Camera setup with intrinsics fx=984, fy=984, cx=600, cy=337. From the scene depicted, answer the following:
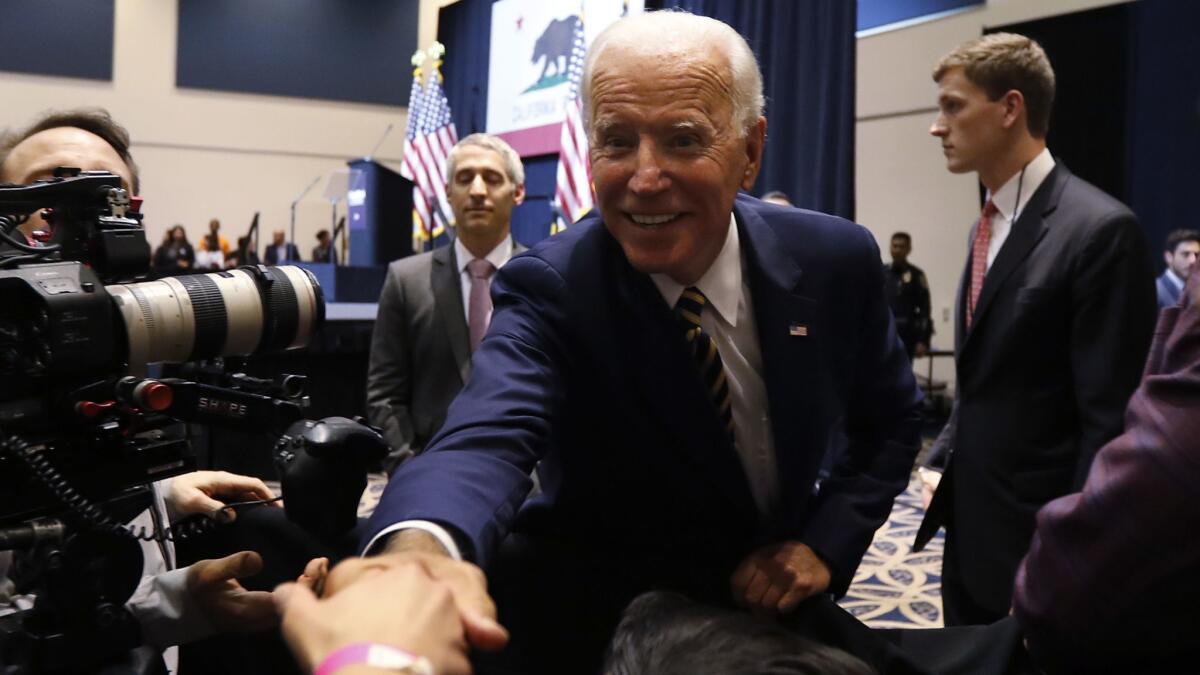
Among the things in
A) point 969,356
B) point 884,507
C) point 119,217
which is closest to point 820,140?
point 969,356

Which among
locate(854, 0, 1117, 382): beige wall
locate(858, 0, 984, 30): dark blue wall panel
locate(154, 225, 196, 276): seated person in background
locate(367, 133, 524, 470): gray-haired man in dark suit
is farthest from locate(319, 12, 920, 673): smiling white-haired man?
locate(154, 225, 196, 276): seated person in background

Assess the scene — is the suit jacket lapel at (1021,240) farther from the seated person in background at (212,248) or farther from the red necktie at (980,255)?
the seated person in background at (212,248)

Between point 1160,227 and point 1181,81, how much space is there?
1086 mm

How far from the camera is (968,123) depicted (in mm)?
2293

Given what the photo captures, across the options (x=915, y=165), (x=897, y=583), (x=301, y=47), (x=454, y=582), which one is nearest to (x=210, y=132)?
(x=301, y=47)

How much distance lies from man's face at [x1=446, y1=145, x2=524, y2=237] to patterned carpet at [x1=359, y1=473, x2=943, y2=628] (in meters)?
0.94

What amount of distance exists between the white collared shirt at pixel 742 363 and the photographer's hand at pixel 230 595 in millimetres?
655

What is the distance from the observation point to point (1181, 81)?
7.34m

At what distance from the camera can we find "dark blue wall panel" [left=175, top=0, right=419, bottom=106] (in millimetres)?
13398

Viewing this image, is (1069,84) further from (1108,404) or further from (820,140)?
(1108,404)

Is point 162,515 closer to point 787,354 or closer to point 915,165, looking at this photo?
point 787,354

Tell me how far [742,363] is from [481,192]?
1.68m

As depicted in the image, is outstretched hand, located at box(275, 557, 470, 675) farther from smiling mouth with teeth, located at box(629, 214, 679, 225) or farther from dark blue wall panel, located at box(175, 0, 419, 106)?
dark blue wall panel, located at box(175, 0, 419, 106)

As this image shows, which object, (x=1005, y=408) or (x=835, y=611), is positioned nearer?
(x=835, y=611)
